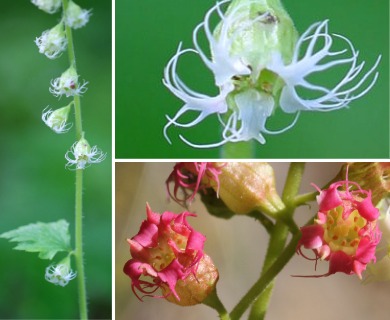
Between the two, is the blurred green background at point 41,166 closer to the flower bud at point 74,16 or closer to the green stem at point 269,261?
the flower bud at point 74,16

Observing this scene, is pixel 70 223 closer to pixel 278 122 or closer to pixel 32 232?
pixel 32 232

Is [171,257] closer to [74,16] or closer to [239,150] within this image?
[239,150]

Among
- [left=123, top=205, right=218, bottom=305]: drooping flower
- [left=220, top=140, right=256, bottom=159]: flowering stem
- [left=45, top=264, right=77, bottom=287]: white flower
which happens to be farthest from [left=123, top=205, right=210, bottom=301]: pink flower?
[left=45, top=264, right=77, bottom=287]: white flower

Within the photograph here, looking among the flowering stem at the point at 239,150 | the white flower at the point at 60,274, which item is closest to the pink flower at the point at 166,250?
the flowering stem at the point at 239,150

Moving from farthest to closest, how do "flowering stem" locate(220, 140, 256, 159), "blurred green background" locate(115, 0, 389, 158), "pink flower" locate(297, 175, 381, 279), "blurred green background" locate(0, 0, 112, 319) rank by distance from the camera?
"blurred green background" locate(0, 0, 112, 319) → "blurred green background" locate(115, 0, 389, 158) → "flowering stem" locate(220, 140, 256, 159) → "pink flower" locate(297, 175, 381, 279)

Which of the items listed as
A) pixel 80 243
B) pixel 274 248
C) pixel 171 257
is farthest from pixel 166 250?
pixel 80 243

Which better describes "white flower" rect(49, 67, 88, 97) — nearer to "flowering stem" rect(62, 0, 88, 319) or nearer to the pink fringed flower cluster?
"flowering stem" rect(62, 0, 88, 319)

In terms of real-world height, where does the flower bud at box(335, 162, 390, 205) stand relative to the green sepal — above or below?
above
